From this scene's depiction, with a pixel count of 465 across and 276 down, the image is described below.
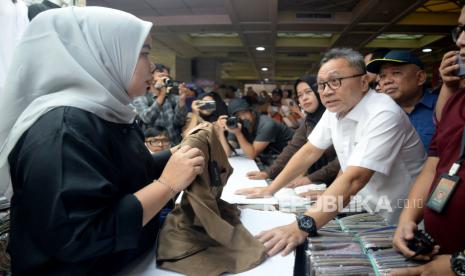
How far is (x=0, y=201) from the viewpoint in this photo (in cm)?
114

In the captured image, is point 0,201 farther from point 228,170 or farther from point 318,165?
point 318,165

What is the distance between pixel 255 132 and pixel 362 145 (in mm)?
1994

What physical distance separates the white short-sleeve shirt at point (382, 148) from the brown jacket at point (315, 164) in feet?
1.74

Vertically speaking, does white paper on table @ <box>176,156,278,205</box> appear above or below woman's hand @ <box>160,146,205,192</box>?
below

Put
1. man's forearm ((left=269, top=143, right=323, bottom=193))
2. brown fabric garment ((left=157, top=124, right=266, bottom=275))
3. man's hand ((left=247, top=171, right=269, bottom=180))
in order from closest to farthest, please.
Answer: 1. brown fabric garment ((left=157, top=124, right=266, bottom=275))
2. man's forearm ((left=269, top=143, right=323, bottom=193))
3. man's hand ((left=247, top=171, right=269, bottom=180))

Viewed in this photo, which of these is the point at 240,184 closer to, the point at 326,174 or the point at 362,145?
the point at 326,174

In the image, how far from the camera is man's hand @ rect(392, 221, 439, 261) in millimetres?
986

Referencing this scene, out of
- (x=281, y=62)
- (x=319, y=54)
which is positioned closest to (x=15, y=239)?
(x=319, y=54)

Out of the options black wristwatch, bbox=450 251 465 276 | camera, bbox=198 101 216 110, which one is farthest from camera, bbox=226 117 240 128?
black wristwatch, bbox=450 251 465 276

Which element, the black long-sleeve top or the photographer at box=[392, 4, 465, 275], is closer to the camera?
the black long-sleeve top

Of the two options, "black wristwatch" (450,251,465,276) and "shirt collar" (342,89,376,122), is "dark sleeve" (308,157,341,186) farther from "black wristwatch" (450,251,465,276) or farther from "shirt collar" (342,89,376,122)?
"black wristwatch" (450,251,465,276)

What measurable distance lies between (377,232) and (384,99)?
0.62 m

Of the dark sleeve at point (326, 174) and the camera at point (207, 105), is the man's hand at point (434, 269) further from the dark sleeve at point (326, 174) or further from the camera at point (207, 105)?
the camera at point (207, 105)

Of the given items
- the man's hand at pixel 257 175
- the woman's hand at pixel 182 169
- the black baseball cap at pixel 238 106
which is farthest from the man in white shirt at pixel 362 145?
the black baseball cap at pixel 238 106
